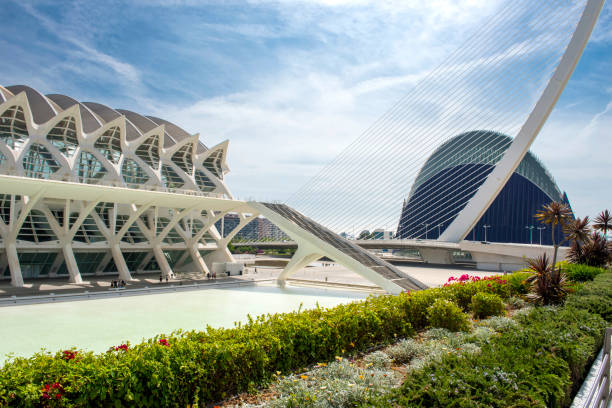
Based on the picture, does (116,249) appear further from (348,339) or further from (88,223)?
(348,339)

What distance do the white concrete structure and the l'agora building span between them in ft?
68.1

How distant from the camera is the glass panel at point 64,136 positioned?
3139 centimetres

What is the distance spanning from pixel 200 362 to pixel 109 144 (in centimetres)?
3376

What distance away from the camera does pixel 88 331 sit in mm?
12820

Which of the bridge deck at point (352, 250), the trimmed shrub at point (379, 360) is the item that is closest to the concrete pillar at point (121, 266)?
the bridge deck at point (352, 250)

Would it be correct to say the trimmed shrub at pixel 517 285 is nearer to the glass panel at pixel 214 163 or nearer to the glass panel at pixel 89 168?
the glass panel at pixel 89 168

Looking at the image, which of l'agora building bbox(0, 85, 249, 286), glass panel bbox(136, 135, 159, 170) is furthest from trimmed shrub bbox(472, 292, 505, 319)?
glass panel bbox(136, 135, 159, 170)

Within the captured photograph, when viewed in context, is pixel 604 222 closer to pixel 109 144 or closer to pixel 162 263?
pixel 162 263

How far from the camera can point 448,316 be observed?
29.3 feet

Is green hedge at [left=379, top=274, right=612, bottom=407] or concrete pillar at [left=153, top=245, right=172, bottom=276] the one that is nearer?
green hedge at [left=379, top=274, right=612, bottom=407]

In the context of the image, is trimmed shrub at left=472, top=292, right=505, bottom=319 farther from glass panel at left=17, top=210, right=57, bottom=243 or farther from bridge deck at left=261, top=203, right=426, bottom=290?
glass panel at left=17, top=210, right=57, bottom=243

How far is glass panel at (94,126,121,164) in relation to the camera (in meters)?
34.2

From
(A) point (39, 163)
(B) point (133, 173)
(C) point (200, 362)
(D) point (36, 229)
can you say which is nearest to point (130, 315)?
(C) point (200, 362)

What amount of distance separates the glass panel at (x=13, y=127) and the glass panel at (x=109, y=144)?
17.6 feet
